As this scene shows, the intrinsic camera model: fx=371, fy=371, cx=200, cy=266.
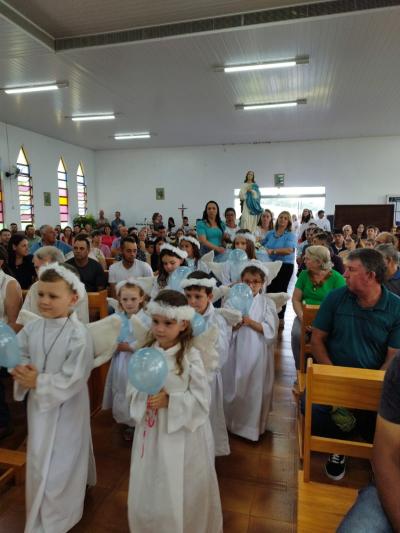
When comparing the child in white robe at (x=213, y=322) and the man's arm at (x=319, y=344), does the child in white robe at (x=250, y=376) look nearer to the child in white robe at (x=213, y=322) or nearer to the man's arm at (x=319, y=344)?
the child in white robe at (x=213, y=322)

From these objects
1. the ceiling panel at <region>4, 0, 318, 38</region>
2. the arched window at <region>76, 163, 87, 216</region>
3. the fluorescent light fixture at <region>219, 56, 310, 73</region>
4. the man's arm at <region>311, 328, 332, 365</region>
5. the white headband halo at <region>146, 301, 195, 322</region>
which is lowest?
the man's arm at <region>311, 328, 332, 365</region>

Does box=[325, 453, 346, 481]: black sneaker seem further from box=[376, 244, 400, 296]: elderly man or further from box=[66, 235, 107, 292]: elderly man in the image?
box=[66, 235, 107, 292]: elderly man

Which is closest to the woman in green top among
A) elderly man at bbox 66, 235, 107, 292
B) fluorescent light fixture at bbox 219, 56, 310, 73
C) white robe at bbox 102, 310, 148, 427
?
white robe at bbox 102, 310, 148, 427

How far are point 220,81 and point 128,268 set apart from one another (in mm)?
6037

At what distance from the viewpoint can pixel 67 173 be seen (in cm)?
1594

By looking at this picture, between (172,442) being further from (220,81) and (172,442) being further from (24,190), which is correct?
(24,190)

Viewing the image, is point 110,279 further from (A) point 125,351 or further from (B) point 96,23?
(B) point 96,23

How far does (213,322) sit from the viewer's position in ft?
8.13

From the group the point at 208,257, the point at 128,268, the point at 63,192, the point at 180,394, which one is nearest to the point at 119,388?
the point at 180,394

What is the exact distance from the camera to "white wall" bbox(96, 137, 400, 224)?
48.5 ft

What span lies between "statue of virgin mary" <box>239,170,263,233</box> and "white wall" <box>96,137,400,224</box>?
29.4 feet

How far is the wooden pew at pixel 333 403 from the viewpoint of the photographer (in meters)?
1.58

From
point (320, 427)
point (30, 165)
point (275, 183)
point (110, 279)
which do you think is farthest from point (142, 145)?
point (320, 427)

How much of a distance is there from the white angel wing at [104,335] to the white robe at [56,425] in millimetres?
50
